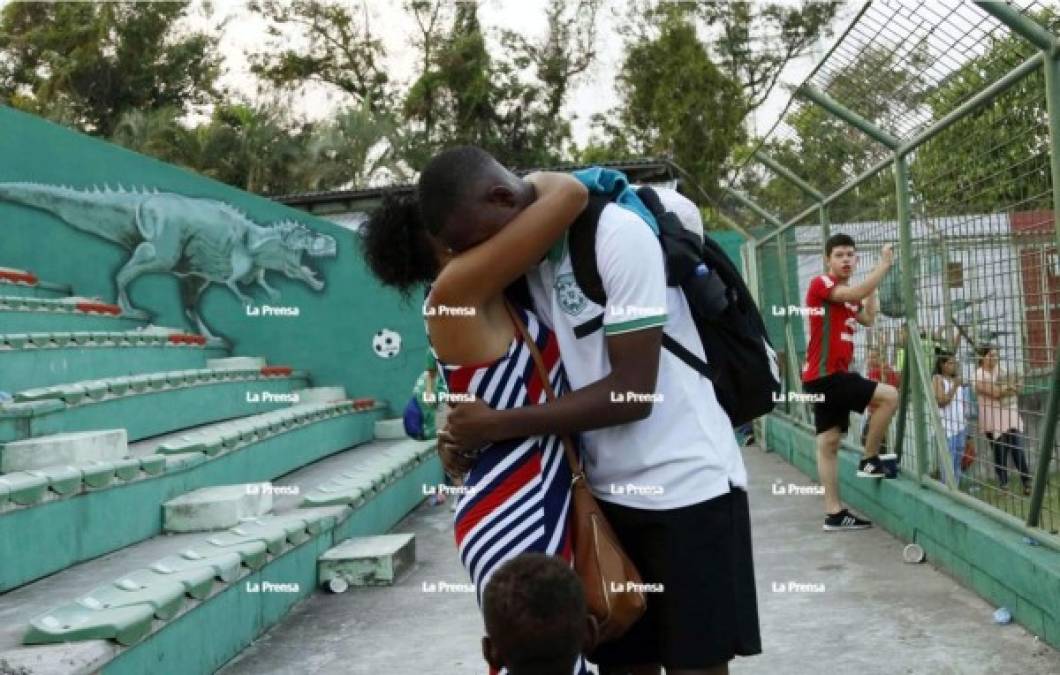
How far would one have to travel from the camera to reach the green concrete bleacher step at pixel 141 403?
6355 millimetres

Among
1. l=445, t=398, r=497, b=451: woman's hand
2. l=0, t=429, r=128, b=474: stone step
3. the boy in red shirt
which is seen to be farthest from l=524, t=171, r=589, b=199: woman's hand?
the boy in red shirt

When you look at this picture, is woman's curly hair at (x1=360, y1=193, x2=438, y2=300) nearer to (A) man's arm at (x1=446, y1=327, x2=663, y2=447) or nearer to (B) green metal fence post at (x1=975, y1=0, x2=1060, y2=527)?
(A) man's arm at (x1=446, y1=327, x2=663, y2=447)

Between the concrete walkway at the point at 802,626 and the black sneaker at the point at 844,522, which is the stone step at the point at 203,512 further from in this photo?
the black sneaker at the point at 844,522

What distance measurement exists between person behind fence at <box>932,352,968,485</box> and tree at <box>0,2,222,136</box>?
A: 29377 millimetres

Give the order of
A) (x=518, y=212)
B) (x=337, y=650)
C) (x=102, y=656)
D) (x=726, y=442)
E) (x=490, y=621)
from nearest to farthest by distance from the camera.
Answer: (x=490, y=621) → (x=518, y=212) → (x=726, y=442) → (x=102, y=656) → (x=337, y=650)

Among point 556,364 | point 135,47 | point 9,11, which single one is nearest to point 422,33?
point 135,47

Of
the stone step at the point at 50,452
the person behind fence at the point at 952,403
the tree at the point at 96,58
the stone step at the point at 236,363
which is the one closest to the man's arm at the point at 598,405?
the person behind fence at the point at 952,403

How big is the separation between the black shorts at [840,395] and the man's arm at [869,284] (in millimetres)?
468

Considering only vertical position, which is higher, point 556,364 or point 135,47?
point 135,47

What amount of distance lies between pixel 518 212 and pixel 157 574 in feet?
9.18

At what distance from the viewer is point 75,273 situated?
37.6ft

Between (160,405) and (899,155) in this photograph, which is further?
(160,405)

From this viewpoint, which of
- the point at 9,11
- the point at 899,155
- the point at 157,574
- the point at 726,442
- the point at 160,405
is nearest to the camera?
the point at 726,442

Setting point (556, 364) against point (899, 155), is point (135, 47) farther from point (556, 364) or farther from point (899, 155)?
point (556, 364)
